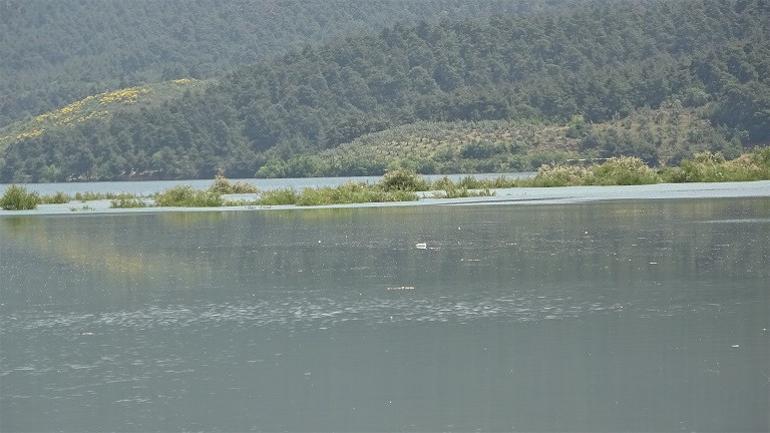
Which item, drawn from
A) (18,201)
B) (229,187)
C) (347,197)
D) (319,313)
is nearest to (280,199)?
(347,197)

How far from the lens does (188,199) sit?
147 feet

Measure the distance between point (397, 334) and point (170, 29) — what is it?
18695 cm

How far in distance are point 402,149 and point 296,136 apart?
59.8ft

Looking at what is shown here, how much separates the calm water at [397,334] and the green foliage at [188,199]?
18424 mm

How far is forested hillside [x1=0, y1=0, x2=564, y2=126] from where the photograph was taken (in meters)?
186

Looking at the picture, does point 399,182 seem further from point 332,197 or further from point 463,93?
→ point 463,93

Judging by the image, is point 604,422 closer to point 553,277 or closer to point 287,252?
point 553,277

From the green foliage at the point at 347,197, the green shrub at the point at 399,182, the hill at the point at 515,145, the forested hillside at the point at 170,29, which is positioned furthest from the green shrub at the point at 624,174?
the forested hillside at the point at 170,29

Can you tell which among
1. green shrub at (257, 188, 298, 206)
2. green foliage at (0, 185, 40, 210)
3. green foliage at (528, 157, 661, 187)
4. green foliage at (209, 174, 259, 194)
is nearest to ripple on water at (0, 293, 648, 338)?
green shrub at (257, 188, 298, 206)

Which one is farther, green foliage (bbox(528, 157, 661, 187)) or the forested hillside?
the forested hillside

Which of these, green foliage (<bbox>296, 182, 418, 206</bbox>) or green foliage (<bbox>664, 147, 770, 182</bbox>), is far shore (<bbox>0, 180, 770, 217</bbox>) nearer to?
green foliage (<bbox>296, 182, 418, 206</bbox>)

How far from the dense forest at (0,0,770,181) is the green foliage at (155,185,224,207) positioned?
50.2 metres

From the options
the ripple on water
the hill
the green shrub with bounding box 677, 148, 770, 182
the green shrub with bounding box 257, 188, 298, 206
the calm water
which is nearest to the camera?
→ the calm water

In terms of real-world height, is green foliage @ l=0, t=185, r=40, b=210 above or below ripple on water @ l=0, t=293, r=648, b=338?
above
